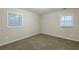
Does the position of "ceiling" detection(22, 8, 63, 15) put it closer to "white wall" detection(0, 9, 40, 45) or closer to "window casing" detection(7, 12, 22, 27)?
"white wall" detection(0, 9, 40, 45)

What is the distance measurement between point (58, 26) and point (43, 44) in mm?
442

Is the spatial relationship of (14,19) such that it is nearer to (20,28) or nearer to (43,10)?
(20,28)

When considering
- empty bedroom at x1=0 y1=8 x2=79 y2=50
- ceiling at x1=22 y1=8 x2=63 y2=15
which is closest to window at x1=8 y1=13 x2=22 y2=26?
empty bedroom at x1=0 y1=8 x2=79 y2=50

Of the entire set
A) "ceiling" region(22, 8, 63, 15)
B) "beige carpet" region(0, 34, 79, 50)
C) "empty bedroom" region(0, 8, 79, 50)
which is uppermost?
"ceiling" region(22, 8, 63, 15)

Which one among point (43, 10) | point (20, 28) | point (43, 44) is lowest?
point (43, 44)

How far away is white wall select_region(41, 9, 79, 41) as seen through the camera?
2.05 metres

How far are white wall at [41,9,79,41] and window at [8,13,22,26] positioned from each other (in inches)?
17.2

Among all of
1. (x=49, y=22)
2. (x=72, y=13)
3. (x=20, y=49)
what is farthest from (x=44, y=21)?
(x=20, y=49)

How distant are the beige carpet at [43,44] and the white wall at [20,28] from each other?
9 cm

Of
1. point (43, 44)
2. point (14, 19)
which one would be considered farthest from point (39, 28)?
point (14, 19)

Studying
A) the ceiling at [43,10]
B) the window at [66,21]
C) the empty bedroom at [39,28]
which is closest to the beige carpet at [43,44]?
the empty bedroom at [39,28]

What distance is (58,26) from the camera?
213 centimetres
